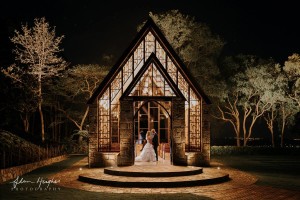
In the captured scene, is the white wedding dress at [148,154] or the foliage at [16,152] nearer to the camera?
the foliage at [16,152]

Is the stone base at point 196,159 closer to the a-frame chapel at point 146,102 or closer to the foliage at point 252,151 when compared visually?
the a-frame chapel at point 146,102

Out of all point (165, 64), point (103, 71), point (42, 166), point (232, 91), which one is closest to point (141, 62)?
point (165, 64)

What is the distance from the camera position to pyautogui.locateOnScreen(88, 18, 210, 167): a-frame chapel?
675 inches

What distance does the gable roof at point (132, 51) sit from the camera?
18.0 metres

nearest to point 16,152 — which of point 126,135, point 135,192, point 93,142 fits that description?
point 93,142

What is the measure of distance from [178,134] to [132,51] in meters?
4.72

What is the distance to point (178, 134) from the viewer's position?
17.3m

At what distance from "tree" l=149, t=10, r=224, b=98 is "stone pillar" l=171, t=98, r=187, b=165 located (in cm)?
1142

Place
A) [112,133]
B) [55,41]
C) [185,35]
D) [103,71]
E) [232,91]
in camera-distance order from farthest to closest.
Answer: [232,91] < [103,71] < [185,35] < [55,41] < [112,133]

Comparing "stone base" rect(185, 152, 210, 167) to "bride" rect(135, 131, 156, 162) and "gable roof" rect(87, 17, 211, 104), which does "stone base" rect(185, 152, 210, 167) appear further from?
"gable roof" rect(87, 17, 211, 104)

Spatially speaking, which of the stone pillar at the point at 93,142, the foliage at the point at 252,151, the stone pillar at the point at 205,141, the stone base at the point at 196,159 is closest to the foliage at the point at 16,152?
the stone pillar at the point at 93,142

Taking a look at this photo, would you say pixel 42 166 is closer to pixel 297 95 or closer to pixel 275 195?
pixel 275 195

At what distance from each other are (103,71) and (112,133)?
12.2m

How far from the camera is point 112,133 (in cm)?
1844
